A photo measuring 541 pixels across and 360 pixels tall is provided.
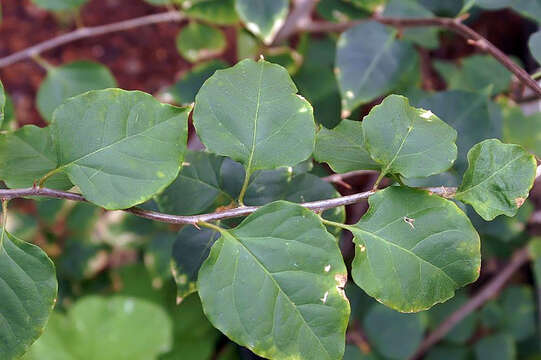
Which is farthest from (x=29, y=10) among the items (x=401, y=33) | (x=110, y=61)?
(x=401, y=33)

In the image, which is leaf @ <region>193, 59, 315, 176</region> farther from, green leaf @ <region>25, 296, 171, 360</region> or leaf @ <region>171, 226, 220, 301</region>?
green leaf @ <region>25, 296, 171, 360</region>

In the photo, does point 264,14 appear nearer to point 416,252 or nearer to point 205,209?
point 205,209

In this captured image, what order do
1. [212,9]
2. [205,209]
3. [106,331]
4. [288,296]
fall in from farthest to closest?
1. [106,331]
2. [212,9]
3. [205,209]
4. [288,296]

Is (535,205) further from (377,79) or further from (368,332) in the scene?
(377,79)

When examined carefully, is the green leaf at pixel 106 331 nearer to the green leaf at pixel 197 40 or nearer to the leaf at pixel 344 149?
the green leaf at pixel 197 40

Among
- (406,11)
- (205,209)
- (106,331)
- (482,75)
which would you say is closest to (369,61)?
(406,11)
